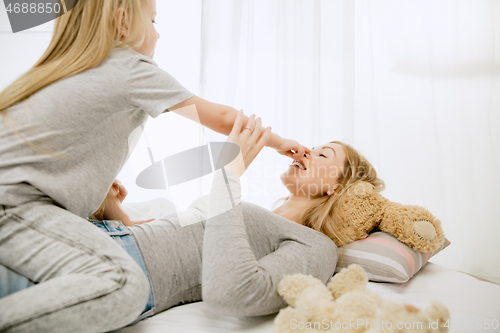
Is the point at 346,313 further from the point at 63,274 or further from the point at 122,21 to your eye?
the point at 122,21

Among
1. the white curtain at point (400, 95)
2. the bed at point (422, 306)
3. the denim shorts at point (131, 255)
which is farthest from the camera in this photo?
the white curtain at point (400, 95)

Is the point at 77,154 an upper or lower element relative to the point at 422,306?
upper

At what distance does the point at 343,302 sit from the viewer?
76cm

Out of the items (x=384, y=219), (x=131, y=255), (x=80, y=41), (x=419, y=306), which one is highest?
(x=80, y=41)

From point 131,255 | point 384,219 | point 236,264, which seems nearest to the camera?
point 236,264

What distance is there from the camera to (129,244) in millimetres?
968

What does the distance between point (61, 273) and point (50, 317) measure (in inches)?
4.4

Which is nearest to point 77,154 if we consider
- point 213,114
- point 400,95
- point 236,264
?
point 213,114

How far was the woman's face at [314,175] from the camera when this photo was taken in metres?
1.33

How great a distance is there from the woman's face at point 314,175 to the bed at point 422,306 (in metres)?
0.37

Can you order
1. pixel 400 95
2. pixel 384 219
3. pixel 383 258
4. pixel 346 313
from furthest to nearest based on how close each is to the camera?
1. pixel 400 95
2. pixel 384 219
3. pixel 383 258
4. pixel 346 313

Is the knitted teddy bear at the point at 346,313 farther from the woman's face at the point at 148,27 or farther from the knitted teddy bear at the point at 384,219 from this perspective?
the woman's face at the point at 148,27

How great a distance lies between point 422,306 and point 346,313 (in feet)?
1.37

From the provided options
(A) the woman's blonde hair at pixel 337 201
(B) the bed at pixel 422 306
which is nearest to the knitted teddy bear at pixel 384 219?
(A) the woman's blonde hair at pixel 337 201
